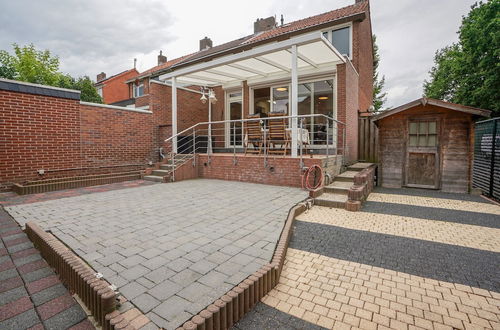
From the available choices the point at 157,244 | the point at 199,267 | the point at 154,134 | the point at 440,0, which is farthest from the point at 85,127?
the point at 440,0

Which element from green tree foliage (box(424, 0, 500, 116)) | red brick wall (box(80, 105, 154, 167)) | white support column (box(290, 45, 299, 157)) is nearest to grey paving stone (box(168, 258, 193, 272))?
white support column (box(290, 45, 299, 157))

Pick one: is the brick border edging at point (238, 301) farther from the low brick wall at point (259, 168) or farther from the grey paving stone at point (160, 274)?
the low brick wall at point (259, 168)

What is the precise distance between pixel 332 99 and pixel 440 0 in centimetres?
851

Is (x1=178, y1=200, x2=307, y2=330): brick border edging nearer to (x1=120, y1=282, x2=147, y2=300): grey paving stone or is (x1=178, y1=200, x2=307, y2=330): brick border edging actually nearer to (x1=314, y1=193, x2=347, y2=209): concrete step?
(x1=120, y1=282, x2=147, y2=300): grey paving stone

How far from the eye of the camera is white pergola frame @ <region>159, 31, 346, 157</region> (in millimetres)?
6199

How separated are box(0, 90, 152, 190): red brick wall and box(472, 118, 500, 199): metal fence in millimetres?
10551

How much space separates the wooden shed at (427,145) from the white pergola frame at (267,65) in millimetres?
2748

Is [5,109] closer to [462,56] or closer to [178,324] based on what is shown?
[178,324]

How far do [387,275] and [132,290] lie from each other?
242 cm

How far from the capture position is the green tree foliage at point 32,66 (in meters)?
23.1

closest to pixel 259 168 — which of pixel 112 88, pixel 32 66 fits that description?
pixel 112 88

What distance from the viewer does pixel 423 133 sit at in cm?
721

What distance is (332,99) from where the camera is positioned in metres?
8.45

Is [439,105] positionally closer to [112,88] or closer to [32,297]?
[32,297]
